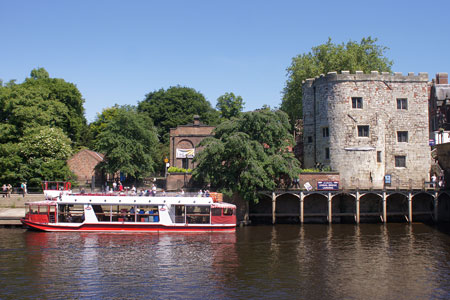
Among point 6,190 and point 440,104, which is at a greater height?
point 440,104

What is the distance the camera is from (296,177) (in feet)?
153

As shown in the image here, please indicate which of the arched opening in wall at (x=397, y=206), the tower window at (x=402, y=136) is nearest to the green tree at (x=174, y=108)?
the tower window at (x=402, y=136)

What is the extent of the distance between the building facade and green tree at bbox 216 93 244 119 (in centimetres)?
3848

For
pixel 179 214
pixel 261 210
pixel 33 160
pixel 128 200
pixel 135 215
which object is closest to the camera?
pixel 128 200

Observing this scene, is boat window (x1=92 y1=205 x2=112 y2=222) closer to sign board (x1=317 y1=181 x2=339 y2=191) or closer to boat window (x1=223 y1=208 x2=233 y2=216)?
boat window (x1=223 y1=208 x2=233 y2=216)

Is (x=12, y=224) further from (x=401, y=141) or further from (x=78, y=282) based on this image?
(x=401, y=141)

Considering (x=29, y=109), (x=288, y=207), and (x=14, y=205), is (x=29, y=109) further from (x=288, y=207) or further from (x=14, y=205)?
(x=288, y=207)

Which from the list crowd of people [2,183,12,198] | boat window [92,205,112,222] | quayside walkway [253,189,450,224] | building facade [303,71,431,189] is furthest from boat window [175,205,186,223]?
crowd of people [2,183,12,198]

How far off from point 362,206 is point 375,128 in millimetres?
8655

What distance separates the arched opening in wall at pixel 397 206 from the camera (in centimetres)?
5125

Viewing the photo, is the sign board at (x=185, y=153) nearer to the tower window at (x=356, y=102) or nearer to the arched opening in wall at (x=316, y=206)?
the arched opening in wall at (x=316, y=206)

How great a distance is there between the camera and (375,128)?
5159cm

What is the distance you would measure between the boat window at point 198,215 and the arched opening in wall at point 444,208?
26026 millimetres

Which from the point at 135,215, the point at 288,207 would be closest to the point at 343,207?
the point at 288,207
